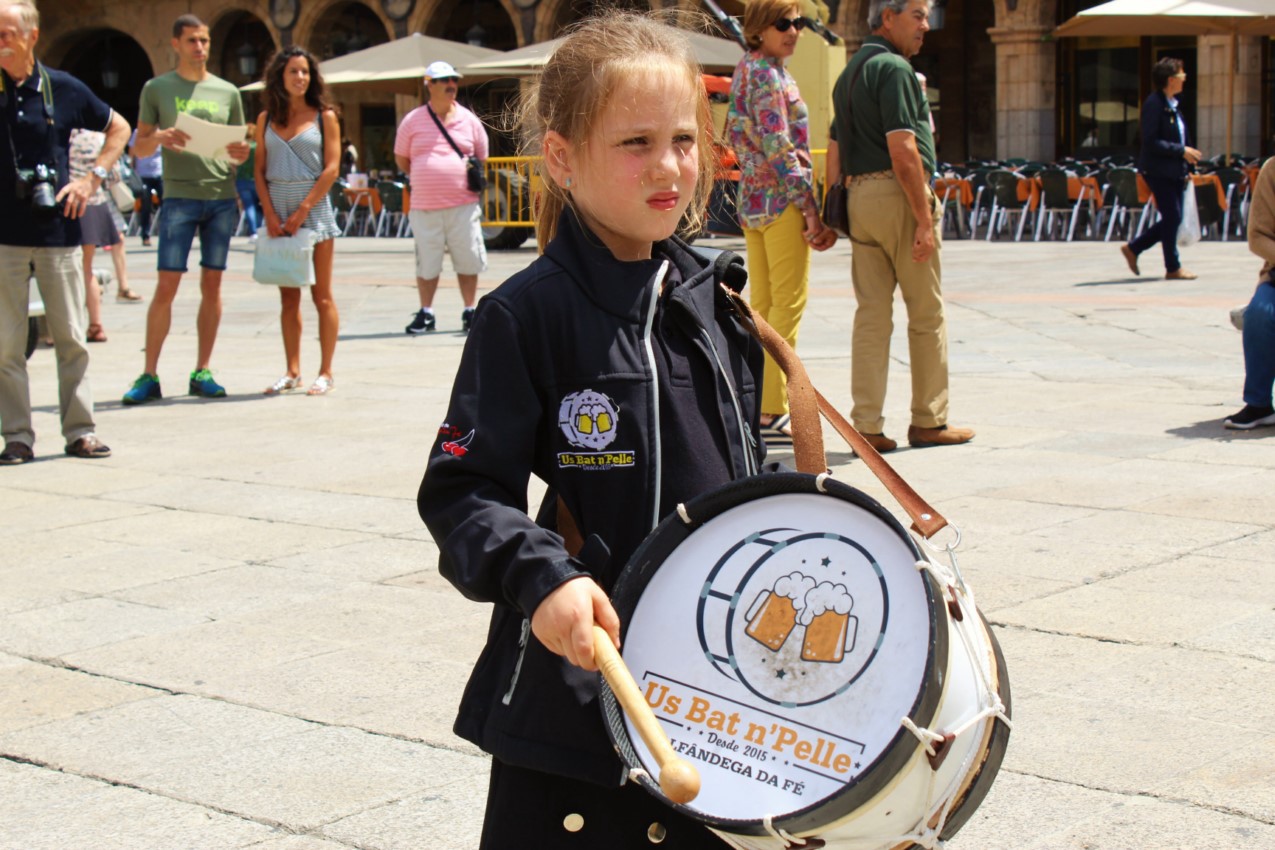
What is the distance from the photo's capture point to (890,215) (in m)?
6.62

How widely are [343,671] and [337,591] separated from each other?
78cm

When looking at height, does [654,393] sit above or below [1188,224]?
above

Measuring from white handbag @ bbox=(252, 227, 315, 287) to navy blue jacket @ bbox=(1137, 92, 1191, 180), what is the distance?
25.9 feet

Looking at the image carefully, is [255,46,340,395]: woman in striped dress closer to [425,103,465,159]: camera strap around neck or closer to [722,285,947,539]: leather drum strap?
[425,103,465,159]: camera strap around neck

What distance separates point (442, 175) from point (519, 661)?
9323 mm

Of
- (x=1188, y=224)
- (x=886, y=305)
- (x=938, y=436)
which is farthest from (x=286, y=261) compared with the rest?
(x=1188, y=224)

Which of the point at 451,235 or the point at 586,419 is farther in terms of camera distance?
the point at 451,235

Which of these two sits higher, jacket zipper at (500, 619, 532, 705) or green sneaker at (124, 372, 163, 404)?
jacket zipper at (500, 619, 532, 705)

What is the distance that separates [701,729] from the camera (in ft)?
6.01

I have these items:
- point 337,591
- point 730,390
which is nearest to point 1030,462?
point 337,591

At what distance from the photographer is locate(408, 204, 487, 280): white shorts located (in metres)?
11.1

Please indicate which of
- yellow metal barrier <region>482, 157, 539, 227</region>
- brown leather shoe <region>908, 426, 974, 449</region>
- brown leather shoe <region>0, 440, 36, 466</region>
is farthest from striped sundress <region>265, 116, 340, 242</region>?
yellow metal barrier <region>482, 157, 539, 227</region>

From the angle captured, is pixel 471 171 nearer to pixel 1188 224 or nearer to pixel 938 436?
pixel 938 436

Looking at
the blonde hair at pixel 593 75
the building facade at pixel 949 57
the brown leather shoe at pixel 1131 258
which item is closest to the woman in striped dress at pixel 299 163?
the blonde hair at pixel 593 75
